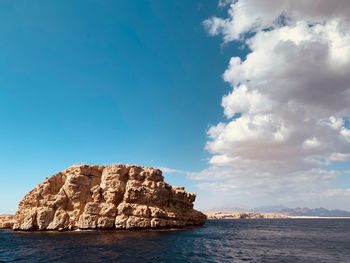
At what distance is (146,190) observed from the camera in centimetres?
10400

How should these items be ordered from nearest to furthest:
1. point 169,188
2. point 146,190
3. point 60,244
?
point 60,244 → point 146,190 → point 169,188

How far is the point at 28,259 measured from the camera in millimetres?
50156

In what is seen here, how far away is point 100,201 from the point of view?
99.8 meters

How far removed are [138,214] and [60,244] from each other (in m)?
35.0

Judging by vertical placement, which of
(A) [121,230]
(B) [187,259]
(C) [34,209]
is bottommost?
(B) [187,259]

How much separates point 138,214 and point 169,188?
779 inches

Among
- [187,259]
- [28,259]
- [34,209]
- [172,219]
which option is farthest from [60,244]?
[172,219]

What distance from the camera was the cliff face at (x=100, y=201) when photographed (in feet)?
314

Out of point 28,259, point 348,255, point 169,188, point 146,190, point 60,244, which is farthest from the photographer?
point 169,188

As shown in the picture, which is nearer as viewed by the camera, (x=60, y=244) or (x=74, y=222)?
(x=60, y=244)

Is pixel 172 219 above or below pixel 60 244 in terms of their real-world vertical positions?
above

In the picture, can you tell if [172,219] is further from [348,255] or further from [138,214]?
[348,255]

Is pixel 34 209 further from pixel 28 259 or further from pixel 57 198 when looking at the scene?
pixel 28 259

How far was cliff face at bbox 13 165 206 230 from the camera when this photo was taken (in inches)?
3770
